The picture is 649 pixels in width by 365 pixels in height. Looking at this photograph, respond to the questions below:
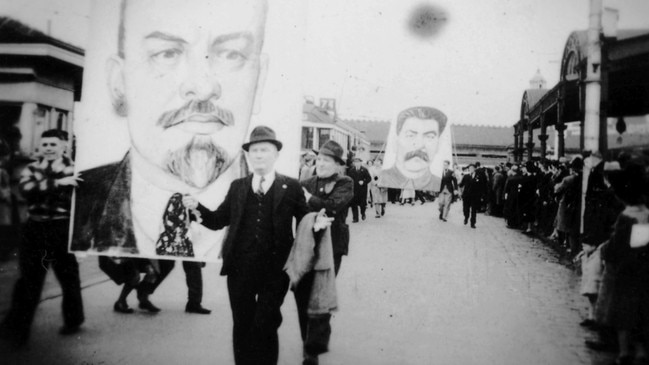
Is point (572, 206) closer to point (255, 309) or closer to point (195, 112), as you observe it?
point (255, 309)

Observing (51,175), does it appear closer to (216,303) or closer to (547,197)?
(216,303)

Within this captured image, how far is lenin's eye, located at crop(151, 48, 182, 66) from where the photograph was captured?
3.86 m

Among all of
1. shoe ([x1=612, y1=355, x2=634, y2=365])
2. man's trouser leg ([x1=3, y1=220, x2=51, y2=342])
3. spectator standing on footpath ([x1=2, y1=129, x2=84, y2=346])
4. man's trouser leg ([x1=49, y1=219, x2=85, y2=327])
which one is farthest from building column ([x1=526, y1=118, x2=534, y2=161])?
man's trouser leg ([x1=3, y1=220, x2=51, y2=342])

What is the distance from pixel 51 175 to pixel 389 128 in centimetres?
238

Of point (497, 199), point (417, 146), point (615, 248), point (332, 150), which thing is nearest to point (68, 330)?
point (332, 150)

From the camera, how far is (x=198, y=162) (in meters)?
3.89

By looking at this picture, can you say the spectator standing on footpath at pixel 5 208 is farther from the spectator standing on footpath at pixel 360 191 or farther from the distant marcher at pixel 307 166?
the distant marcher at pixel 307 166

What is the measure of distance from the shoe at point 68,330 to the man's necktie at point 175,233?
76cm

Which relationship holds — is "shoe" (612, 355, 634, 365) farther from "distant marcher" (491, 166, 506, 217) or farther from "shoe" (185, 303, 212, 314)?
"distant marcher" (491, 166, 506, 217)

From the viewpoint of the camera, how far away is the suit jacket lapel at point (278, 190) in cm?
329

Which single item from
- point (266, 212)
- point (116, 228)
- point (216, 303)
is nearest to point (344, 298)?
point (216, 303)

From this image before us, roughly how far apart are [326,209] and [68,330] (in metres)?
2.01

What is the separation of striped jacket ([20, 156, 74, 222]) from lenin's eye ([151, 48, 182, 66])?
93 centimetres

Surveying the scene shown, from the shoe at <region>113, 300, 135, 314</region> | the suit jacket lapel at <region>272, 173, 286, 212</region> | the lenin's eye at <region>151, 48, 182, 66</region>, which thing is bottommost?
the shoe at <region>113, 300, 135, 314</region>
